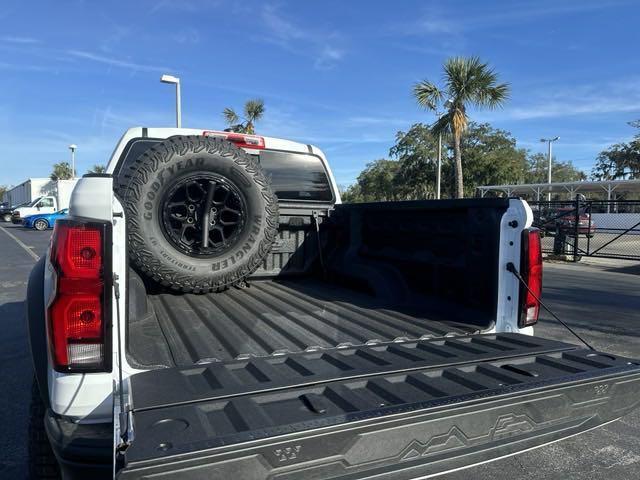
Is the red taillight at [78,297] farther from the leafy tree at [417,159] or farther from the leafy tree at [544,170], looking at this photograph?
the leafy tree at [544,170]

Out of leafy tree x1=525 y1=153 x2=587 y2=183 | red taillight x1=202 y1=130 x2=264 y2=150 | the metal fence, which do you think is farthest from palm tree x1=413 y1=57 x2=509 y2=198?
leafy tree x1=525 y1=153 x2=587 y2=183

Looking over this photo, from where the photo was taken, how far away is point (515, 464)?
2900 mm

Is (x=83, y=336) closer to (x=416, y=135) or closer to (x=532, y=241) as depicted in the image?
(x=532, y=241)

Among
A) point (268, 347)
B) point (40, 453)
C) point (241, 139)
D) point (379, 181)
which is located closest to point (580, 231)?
point (241, 139)

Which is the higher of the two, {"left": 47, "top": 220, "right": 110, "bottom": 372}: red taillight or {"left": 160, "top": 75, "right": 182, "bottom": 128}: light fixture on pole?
{"left": 160, "top": 75, "right": 182, "bottom": 128}: light fixture on pole

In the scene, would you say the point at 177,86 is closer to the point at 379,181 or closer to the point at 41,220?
the point at 41,220

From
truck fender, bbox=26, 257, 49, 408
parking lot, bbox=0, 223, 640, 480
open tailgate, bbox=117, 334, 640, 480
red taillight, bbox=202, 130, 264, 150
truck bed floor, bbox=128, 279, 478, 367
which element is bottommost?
parking lot, bbox=0, 223, 640, 480

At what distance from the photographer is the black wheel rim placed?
121 inches

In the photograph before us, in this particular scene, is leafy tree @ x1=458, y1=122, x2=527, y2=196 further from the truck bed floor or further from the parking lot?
the truck bed floor

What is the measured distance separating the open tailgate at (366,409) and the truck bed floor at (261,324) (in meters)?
0.20

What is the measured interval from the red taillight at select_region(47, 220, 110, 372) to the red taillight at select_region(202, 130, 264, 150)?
2309 millimetres

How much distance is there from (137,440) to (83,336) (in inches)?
20.7

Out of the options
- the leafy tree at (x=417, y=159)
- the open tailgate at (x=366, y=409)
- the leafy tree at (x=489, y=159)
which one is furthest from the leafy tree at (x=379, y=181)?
the open tailgate at (x=366, y=409)

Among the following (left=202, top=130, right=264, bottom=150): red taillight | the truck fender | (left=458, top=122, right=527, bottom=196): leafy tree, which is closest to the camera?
the truck fender
